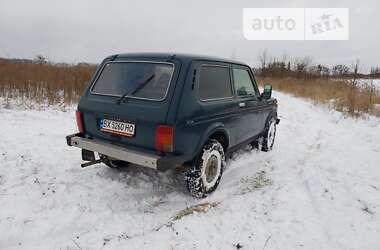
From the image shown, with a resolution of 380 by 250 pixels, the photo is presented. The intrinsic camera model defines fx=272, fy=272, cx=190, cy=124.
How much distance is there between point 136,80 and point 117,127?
2.02 feet

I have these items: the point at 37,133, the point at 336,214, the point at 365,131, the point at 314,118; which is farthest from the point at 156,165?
the point at 314,118

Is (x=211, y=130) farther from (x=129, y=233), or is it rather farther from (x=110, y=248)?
(x=110, y=248)

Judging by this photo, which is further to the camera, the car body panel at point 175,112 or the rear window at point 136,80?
the rear window at point 136,80

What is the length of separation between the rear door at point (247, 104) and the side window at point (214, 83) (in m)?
0.25

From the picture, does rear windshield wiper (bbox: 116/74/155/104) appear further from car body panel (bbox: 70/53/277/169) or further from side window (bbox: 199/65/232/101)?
side window (bbox: 199/65/232/101)

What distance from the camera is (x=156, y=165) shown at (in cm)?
282

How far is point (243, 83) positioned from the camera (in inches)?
178

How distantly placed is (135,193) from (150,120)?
47.1 inches

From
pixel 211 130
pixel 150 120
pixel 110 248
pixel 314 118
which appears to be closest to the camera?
pixel 110 248

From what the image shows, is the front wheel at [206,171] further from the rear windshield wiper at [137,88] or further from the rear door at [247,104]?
the rear windshield wiper at [137,88]

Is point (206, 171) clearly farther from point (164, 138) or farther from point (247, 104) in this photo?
point (247, 104)

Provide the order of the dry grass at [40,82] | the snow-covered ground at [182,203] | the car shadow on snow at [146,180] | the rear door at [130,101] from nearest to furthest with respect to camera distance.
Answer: the snow-covered ground at [182,203]
the rear door at [130,101]
the car shadow on snow at [146,180]
the dry grass at [40,82]

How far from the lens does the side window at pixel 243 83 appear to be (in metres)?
4.25

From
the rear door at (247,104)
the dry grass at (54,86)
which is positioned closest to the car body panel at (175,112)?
the rear door at (247,104)
